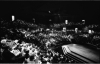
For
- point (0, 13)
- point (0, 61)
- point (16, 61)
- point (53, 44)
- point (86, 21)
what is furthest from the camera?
point (86, 21)

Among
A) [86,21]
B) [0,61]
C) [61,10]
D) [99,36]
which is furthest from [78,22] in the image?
[0,61]

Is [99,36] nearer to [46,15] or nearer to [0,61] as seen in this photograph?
[46,15]

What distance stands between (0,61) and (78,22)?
1387cm

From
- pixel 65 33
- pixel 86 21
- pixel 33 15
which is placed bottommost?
pixel 65 33

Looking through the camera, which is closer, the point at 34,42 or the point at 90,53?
the point at 90,53

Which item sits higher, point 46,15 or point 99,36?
point 46,15

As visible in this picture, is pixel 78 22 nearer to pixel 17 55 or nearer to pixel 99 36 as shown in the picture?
pixel 99 36

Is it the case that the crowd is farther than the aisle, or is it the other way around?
the aisle

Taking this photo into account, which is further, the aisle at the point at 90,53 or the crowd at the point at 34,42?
the aisle at the point at 90,53

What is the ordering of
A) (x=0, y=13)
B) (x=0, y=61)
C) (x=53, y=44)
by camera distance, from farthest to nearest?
(x=53, y=44)
(x=0, y=13)
(x=0, y=61)

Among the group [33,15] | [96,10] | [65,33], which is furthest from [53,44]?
[96,10]

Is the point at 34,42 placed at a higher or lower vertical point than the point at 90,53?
lower

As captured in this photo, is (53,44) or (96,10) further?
(96,10)

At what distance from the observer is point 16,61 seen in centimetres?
391
